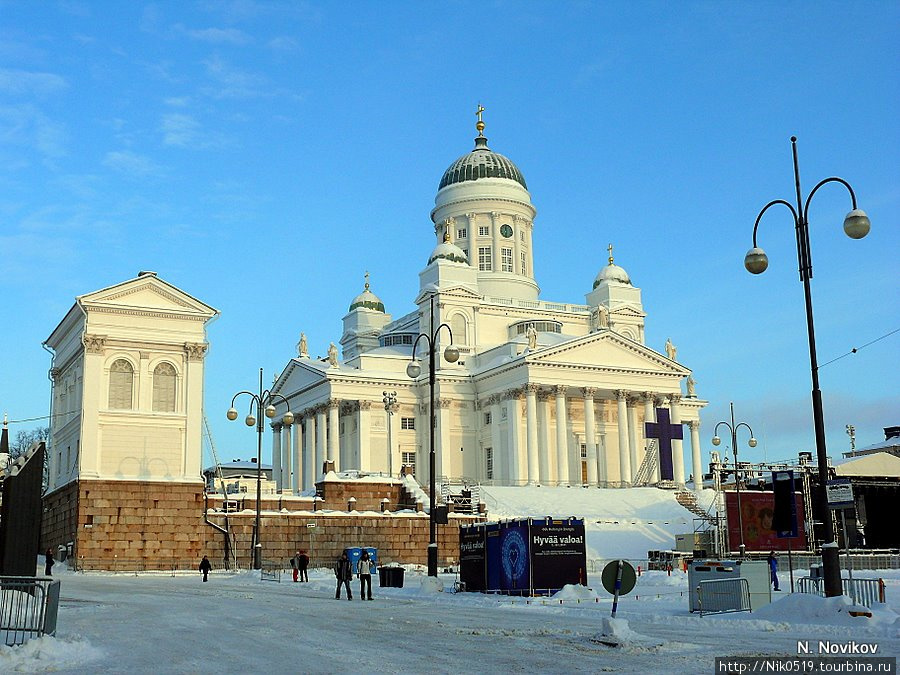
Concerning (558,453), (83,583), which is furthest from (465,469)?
(83,583)

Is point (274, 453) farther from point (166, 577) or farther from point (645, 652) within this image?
point (645, 652)

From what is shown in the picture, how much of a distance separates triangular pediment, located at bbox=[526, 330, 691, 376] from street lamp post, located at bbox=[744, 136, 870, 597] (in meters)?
51.0

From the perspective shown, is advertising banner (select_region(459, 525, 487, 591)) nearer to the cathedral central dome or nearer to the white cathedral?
the white cathedral

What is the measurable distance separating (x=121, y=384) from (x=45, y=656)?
37.5m

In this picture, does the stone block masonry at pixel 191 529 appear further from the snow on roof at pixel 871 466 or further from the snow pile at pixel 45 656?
the snow pile at pixel 45 656

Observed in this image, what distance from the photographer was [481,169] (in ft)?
310

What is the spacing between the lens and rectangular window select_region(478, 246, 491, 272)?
93000mm

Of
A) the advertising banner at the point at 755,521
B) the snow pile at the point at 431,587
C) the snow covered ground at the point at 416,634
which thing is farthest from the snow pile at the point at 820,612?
the advertising banner at the point at 755,521

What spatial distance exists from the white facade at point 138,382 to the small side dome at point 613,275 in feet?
161

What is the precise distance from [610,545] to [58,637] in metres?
42.9

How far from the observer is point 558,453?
75062mm

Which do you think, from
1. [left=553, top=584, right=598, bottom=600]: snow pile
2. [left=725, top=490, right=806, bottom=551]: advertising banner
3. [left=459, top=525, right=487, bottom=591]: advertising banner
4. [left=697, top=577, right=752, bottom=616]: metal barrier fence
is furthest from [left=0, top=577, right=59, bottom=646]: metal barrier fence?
[left=725, top=490, right=806, bottom=551]: advertising banner

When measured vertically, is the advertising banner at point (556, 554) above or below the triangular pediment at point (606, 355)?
below

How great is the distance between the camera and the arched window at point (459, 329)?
84250 millimetres
